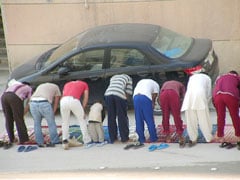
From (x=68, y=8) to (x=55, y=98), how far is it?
3711 mm

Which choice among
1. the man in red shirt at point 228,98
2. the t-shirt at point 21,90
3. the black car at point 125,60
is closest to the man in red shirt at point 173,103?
the man in red shirt at point 228,98

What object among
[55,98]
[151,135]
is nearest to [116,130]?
[151,135]

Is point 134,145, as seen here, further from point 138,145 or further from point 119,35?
point 119,35

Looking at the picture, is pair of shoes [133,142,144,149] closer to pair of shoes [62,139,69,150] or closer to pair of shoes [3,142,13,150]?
pair of shoes [62,139,69,150]

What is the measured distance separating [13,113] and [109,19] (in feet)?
12.8

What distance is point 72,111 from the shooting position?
7.61 metres

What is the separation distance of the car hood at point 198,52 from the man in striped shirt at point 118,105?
52.2 inches

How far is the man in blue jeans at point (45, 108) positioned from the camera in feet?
25.0

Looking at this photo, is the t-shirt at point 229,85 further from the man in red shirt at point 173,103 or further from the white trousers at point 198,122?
the man in red shirt at point 173,103

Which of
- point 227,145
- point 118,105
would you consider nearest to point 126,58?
point 118,105

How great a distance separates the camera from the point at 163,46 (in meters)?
8.68

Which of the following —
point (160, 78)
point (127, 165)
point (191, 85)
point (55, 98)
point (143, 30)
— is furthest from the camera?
point (143, 30)

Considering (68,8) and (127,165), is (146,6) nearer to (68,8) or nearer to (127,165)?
(68,8)

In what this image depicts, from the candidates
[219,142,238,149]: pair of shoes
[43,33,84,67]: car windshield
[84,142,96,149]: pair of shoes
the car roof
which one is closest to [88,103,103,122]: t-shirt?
[84,142,96,149]: pair of shoes
